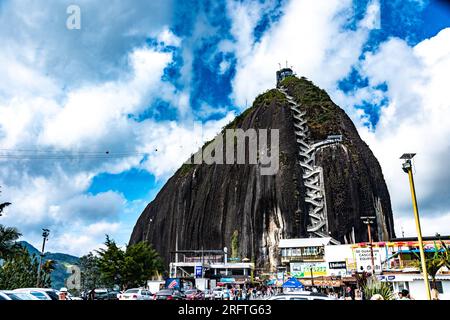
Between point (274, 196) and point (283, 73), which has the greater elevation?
point (283, 73)

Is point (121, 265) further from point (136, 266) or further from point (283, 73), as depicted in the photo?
point (283, 73)

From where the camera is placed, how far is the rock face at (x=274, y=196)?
7175 centimetres

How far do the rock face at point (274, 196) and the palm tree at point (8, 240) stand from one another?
50410mm

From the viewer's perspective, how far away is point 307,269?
47969mm

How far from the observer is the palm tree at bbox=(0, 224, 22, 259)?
2427cm

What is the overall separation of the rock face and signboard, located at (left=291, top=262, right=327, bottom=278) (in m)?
18.8

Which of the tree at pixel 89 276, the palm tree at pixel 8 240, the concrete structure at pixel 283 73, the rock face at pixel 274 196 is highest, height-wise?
the concrete structure at pixel 283 73

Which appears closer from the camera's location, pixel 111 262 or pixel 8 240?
pixel 8 240

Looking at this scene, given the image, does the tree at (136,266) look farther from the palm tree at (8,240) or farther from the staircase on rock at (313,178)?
the staircase on rock at (313,178)

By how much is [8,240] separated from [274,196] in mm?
55947

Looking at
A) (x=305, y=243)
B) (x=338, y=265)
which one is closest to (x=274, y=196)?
(x=305, y=243)

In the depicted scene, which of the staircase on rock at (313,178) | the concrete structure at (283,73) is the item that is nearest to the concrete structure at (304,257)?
the staircase on rock at (313,178)

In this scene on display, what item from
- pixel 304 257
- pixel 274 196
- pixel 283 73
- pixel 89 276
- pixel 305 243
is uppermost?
pixel 283 73
